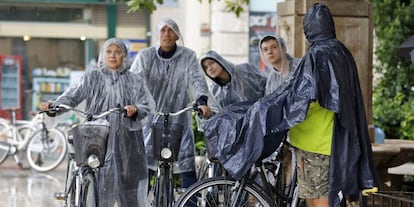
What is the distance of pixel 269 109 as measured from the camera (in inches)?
248

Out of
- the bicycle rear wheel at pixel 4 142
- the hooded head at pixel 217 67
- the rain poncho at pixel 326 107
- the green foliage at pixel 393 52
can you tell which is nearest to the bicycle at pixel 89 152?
the rain poncho at pixel 326 107

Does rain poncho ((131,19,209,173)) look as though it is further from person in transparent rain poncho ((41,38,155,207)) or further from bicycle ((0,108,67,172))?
bicycle ((0,108,67,172))

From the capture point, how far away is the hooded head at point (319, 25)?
636 centimetres

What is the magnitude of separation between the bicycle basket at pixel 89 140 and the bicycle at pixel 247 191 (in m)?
0.75

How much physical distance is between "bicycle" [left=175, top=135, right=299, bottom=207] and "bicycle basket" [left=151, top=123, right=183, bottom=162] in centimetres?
52

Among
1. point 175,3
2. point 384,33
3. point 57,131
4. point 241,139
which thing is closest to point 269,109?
point 241,139

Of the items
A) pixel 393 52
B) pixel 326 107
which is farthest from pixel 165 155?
pixel 393 52

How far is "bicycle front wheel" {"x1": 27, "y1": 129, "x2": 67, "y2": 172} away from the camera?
49.5 ft

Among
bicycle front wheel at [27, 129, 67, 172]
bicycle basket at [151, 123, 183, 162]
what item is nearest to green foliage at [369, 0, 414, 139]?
bicycle front wheel at [27, 129, 67, 172]

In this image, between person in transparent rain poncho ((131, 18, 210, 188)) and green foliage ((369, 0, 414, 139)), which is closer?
person in transparent rain poncho ((131, 18, 210, 188))

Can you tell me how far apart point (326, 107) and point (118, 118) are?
2097mm

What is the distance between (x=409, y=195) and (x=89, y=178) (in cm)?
225

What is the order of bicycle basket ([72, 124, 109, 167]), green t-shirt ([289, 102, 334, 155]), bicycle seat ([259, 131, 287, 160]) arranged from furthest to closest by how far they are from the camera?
1. bicycle basket ([72, 124, 109, 167])
2. bicycle seat ([259, 131, 287, 160])
3. green t-shirt ([289, 102, 334, 155])

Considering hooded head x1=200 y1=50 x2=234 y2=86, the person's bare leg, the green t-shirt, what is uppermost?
hooded head x1=200 y1=50 x2=234 y2=86
